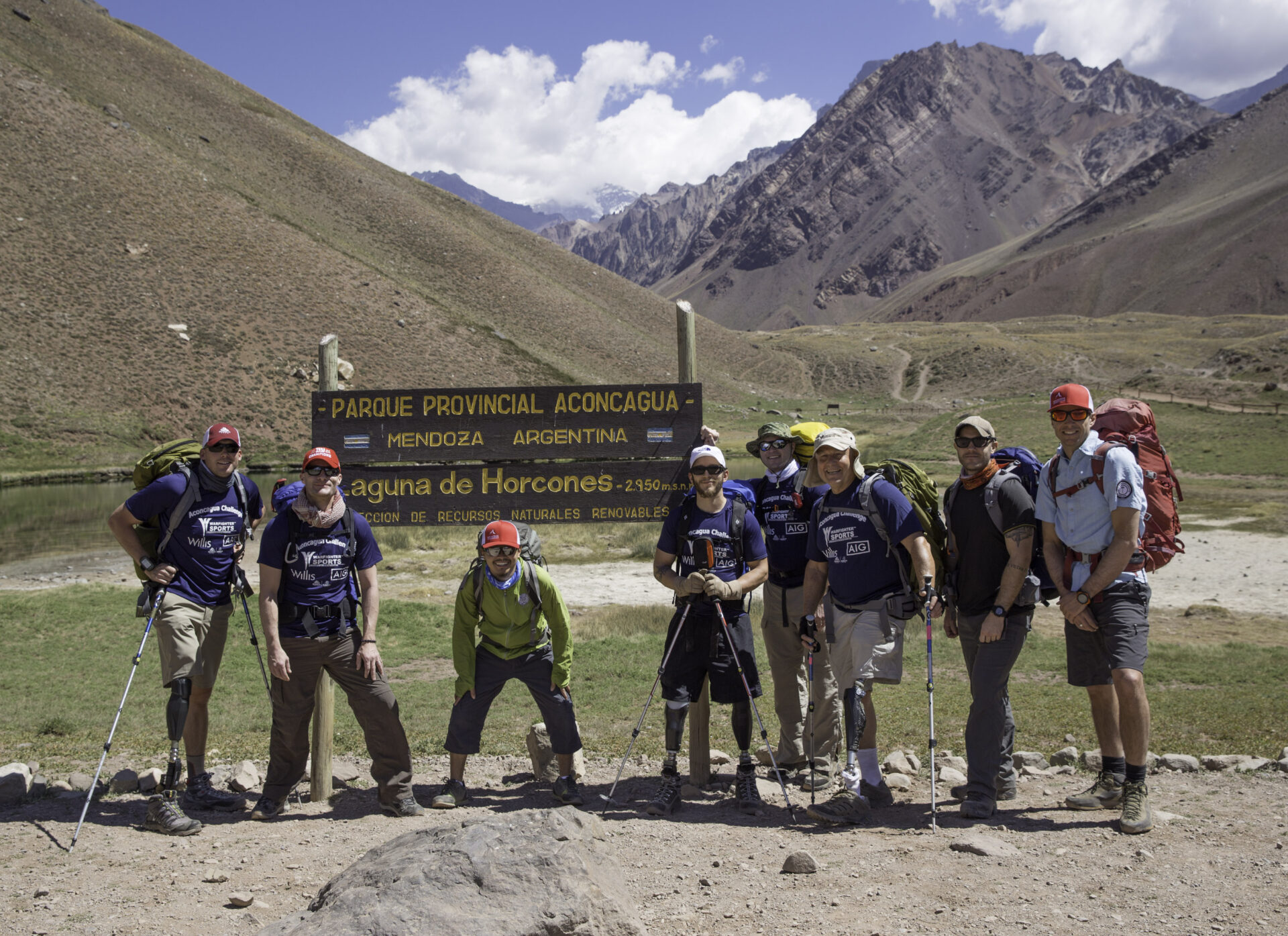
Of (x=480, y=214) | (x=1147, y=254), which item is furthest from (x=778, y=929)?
(x=1147, y=254)

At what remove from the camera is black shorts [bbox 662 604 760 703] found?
5.91 metres

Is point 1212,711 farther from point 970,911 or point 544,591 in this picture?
point 544,591

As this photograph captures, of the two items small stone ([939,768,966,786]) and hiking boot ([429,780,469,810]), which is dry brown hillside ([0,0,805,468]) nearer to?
hiking boot ([429,780,469,810])

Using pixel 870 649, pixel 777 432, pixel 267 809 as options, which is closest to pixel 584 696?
pixel 267 809

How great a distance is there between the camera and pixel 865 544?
551 cm

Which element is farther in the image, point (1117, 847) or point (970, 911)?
point (1117, 847)

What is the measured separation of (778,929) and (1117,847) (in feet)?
6.67

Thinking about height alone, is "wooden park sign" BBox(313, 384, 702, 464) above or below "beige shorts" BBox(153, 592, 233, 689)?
above

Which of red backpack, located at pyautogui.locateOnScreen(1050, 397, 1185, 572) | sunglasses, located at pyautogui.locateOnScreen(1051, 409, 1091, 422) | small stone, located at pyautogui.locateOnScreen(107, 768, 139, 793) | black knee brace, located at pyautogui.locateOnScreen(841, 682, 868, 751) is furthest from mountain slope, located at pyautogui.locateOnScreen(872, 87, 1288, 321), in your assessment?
small stone, located at pyautogui.locateOnScreen(107, 768, 139, 793)

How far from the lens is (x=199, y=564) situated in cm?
582

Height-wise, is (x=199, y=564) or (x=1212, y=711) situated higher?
(x=199, y=564)

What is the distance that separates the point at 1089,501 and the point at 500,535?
3.44m

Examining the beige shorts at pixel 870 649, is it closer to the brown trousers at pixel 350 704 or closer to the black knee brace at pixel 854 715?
the black knee brace at pixel 854 715

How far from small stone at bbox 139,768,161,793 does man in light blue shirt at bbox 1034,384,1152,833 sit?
606 centimetres
